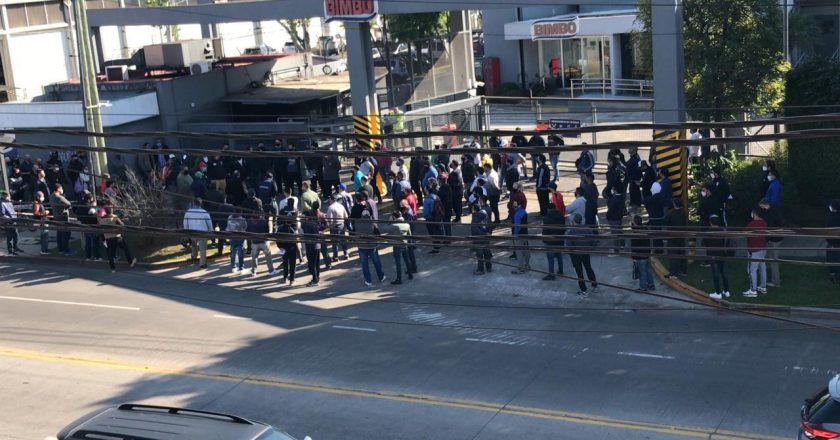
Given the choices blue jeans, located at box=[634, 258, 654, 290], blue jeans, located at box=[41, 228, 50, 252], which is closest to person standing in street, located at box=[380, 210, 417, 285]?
blue jeans, located at box=[634, 258, 654, 290]

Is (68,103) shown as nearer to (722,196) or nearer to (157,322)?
(157,322)

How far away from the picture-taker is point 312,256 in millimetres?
20234

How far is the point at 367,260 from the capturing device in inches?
779

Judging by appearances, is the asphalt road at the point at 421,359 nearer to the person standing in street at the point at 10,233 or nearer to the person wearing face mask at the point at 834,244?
the person wearing face mask at the point at 834,244

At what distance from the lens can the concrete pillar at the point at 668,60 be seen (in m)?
20.8

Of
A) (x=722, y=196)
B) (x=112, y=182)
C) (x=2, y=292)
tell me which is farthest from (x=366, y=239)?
(x=112, y=182)

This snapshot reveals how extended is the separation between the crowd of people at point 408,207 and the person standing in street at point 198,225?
45 millimetres

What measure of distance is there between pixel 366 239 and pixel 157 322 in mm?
8661

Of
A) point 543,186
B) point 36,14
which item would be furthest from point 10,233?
point 36,14

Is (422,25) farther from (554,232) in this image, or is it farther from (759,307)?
(759,307)

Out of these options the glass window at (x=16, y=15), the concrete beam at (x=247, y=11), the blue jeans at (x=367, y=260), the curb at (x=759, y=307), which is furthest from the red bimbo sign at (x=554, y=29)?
the curb at (x=759, y=307)

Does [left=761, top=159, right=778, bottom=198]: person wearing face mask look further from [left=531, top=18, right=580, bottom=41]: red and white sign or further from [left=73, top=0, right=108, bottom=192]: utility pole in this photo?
[left=531, top=18, right=580, bottom=41]: red and white sign

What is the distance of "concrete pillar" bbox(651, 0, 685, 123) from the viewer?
68.2ft

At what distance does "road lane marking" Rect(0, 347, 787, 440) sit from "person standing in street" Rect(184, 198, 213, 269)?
3451mm
